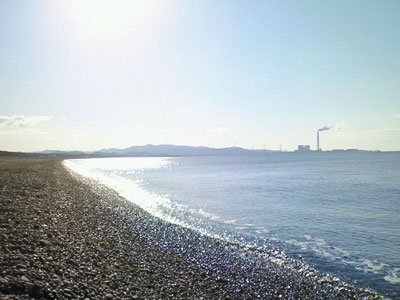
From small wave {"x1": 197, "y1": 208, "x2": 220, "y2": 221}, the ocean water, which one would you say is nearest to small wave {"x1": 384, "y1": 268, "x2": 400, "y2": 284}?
the ocean water

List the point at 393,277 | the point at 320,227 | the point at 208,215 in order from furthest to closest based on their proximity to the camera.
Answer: the point at 208,215 < the point at 320,227 < the point at 393,277

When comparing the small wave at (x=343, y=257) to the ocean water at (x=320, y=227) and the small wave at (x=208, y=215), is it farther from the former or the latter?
the small wave at (x=208, y=215)

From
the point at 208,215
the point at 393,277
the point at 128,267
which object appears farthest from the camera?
the point at 208,215

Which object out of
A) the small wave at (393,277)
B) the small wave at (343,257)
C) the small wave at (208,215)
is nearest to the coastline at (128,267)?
the small wave at (393,277)

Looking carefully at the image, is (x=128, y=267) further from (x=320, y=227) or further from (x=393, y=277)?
(x=320, y=227)

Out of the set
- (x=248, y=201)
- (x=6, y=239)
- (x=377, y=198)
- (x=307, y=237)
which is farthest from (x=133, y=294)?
(x=377, y=198)

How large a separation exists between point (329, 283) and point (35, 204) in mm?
15708

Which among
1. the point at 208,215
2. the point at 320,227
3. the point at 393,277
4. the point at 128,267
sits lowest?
the point at 320,227

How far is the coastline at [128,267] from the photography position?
6.14 meters

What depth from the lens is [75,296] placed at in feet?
18.6

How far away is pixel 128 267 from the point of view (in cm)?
791

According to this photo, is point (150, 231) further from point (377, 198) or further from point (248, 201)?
point (377, 198)

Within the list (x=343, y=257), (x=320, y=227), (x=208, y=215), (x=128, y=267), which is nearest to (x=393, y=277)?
(x=343, y=257)

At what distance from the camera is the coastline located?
6.14 m
